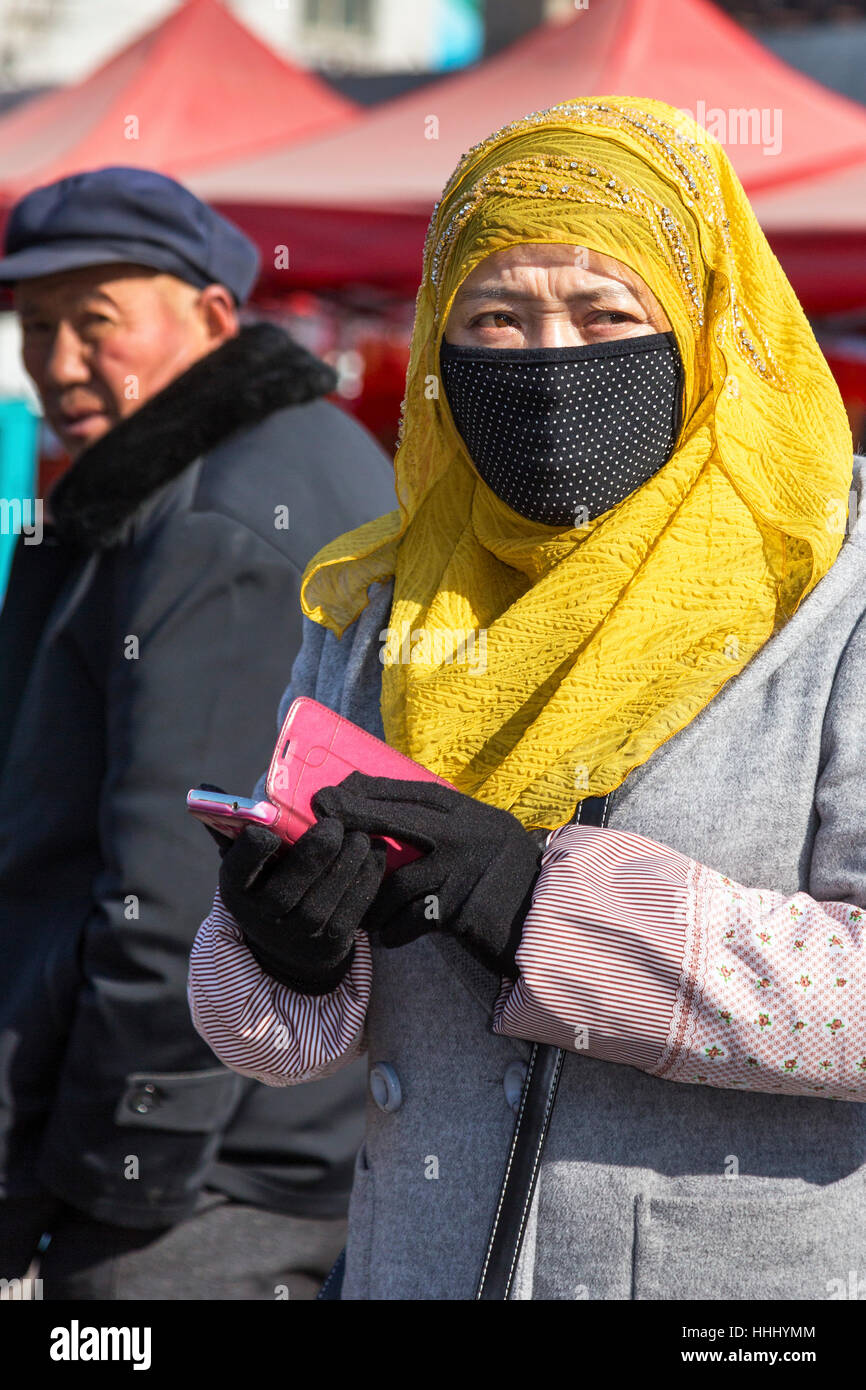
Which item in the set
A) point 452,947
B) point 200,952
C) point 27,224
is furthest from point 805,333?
point 27,224

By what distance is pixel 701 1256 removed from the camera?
4.72 feet

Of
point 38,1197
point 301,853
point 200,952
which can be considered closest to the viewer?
point 301,853

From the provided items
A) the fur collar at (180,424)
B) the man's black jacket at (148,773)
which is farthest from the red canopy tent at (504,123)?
the man's black jacket at (148,773)

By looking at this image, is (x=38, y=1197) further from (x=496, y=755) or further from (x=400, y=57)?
(x=400, y=57)

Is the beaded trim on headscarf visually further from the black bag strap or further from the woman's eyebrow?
the black bag strap

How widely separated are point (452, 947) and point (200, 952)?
32 centimetres

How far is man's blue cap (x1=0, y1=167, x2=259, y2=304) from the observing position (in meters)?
2.71

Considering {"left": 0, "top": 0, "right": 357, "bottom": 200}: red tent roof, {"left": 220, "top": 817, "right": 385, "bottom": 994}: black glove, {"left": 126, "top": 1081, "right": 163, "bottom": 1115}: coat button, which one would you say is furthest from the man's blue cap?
{"left": 0, "top": 0, "right": 357, "bottom": 200}: red tent roof

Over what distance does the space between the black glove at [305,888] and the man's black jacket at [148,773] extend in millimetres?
759

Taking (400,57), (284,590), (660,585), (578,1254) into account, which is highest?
(400,57)

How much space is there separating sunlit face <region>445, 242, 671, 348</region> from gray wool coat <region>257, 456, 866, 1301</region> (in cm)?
36

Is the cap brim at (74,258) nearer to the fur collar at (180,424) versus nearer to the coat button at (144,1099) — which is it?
the fur collar at (180,424)

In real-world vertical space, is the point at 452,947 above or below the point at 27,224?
below

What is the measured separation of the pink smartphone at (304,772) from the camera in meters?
1.39
